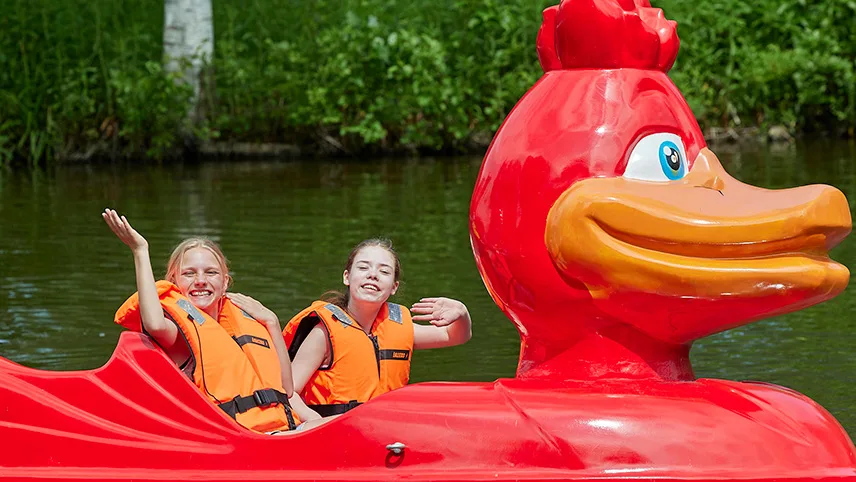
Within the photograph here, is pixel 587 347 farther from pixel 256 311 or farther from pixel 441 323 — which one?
pixel 256 311

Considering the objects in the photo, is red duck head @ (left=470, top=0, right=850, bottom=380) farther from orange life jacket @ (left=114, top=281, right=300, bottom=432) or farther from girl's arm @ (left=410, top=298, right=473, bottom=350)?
orange life jacket @ (left=114, top=281, right=300, bottom=432)

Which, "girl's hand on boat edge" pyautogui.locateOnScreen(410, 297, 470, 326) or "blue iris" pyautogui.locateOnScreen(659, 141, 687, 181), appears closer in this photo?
"blue iris" pyautogui.locateOnScreen(659, 141, 687, 181)

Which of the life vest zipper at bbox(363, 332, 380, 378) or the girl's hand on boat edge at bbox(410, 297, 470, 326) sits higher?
the girl's hand on boat edge at bbox(410, 297, 470, 326)

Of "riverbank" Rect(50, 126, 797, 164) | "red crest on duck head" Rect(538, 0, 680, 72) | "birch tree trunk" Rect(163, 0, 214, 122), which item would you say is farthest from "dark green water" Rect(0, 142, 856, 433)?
"red crest on duck head" Rect(538, 0, 680, 72)

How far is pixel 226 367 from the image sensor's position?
4441 millimetres

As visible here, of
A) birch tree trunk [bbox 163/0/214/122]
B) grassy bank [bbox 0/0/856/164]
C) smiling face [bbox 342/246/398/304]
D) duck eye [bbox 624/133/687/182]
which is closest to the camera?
duck eye [bbox 624/133/687/182]

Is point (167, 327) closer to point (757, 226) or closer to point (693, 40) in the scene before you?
point (757, 226)

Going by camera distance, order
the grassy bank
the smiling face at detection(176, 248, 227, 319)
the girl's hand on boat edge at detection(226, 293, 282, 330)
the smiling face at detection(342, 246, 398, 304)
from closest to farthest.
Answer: the smiling face at detection(176, 248, 227, 319)
the girl's hand on boat edge at detection(226, 293, 282, 330)
the smiling face at detection(342, 246, 398, 304)
the grassy bank

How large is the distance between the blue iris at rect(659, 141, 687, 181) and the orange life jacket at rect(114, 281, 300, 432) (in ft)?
4.56

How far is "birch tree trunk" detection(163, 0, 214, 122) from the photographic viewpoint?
16375 mm

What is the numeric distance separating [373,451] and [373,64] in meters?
13.3

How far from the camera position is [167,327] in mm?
4312

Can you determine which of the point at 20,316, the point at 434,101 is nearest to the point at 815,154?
the point at 434,101

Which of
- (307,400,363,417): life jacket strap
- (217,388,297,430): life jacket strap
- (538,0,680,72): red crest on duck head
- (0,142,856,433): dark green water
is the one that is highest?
(538,0,680,72): red crest on duck head
